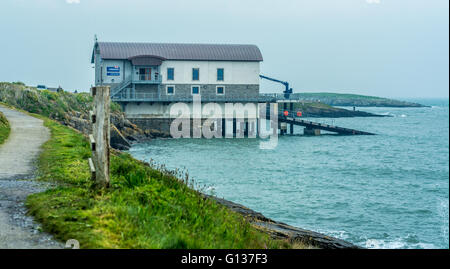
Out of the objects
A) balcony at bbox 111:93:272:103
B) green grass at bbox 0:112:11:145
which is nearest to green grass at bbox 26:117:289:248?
green grass at bbox 0:112:11:145

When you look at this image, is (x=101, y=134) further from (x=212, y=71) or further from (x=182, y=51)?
(x=182, y=51)

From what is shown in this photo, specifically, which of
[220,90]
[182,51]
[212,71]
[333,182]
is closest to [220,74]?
[212,71]

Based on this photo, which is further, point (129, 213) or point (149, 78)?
point (149, 78)

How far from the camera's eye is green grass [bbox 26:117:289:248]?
280 inches

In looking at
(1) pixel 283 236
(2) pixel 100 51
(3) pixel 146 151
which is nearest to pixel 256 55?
(2) pixel 100 51

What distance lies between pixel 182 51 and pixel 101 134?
52097 mm

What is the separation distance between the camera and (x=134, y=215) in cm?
780

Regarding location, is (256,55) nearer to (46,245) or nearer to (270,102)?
(270,102)

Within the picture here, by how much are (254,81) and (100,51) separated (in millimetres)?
16442

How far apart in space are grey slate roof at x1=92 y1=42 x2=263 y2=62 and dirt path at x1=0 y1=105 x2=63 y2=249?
4005 centimetres

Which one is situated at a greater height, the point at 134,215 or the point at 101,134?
the point at 101,134

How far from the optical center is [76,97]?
51406mm

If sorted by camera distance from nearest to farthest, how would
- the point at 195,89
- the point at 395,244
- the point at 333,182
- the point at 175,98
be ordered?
the point at 395,244
the point at 333,182
the point at 175,98
the point at 195,89

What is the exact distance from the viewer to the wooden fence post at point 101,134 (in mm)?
8797
